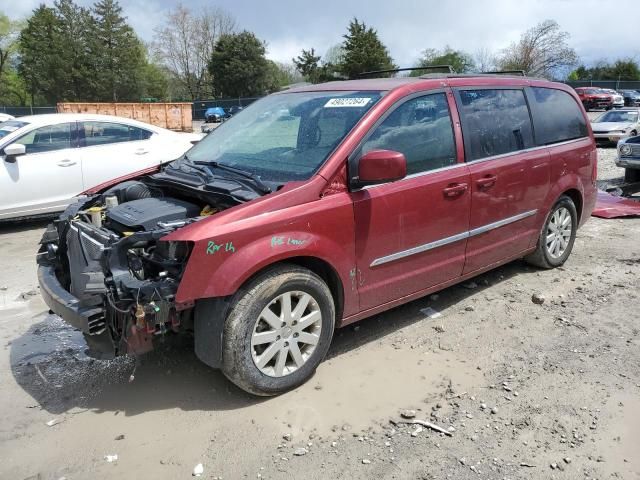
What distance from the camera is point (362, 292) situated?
3707mm

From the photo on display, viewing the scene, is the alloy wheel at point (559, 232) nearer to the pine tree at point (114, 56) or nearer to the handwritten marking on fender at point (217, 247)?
the handwritten marking on fender at point (217, 247)

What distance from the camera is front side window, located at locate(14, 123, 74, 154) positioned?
7.62 metres

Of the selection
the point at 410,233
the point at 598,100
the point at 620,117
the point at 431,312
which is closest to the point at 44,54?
the point at 598,100

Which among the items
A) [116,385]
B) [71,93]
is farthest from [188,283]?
[71,93]

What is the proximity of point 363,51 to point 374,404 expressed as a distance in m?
63.6

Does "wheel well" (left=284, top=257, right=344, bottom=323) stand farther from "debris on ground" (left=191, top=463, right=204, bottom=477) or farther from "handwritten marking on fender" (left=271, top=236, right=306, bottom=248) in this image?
"debris on ground" (left=191, top=463, right=204, bottom=477)

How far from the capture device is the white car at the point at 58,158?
7441 millimetres

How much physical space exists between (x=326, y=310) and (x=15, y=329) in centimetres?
277

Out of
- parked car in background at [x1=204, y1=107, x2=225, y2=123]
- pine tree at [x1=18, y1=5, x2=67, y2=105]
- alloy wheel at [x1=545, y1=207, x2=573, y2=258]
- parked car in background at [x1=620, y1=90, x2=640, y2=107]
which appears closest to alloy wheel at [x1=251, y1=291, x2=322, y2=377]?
alloy wheel at [x1=545, y1=207, x2=573, y2=258]

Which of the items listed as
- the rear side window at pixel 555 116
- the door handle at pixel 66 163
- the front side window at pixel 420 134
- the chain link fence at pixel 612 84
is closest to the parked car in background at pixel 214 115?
the chain link fence at pixel 612 84

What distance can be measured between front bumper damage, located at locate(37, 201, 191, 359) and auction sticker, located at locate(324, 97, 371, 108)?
1.53 meters

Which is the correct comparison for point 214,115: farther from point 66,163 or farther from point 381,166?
point 381,166

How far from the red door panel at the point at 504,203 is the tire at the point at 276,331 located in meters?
1.55

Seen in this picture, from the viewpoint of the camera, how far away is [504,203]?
4578 mm
